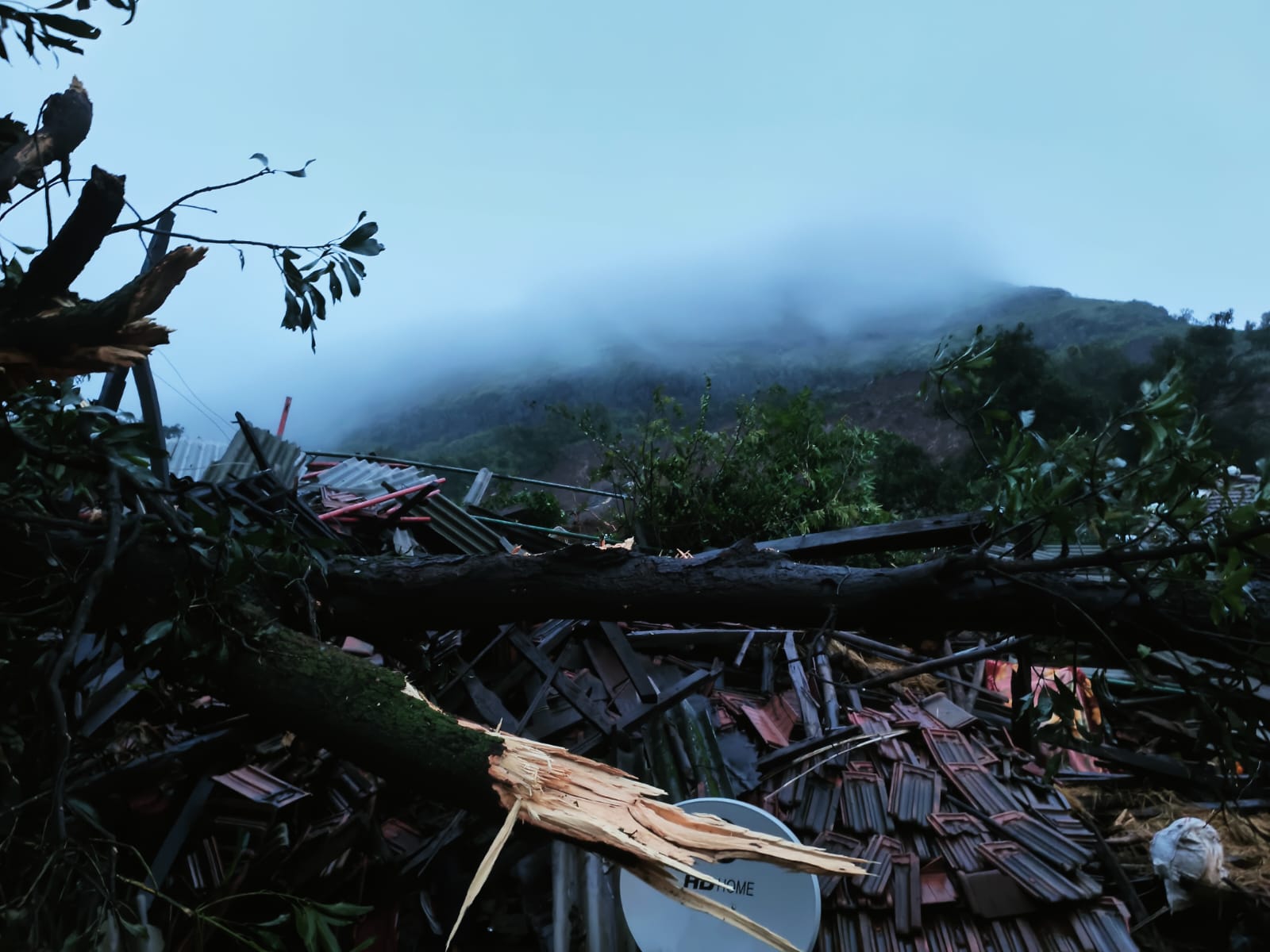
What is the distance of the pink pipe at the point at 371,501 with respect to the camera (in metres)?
5.33

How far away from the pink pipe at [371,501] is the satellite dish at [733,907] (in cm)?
353

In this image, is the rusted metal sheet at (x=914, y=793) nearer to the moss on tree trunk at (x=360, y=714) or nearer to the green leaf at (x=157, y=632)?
the moss on tree trunk at (x=360, y=714)

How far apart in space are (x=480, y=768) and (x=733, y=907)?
46.6 inches

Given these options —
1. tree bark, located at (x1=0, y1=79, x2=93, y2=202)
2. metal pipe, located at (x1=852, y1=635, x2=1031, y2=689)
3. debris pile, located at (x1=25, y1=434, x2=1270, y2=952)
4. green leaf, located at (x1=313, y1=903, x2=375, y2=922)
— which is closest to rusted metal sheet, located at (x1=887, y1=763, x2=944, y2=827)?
debris pile, located at (x1=25, y1=434, x2=1270, y2=952)

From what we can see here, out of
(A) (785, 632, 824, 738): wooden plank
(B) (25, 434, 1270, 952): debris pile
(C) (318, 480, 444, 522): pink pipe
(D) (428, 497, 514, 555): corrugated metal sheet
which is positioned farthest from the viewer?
(D) (428, 497, 514, 555): corrugated metal sheet

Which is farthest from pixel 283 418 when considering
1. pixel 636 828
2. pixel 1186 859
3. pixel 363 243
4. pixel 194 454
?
pixel 1186 859

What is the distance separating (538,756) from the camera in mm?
1726

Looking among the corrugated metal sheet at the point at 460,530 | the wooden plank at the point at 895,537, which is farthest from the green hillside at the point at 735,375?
the wooden plank at the point at 895,537

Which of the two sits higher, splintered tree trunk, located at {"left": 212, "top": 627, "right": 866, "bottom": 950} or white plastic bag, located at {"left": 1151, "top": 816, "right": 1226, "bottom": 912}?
splintered tree trunk, located at {"left": 212, "top": 627, "right": 866, "bottom": 950}

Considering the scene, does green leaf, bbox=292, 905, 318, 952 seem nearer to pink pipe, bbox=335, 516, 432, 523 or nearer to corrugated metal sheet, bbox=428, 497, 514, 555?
pink pipe, bbox=335, 516, 432, 523

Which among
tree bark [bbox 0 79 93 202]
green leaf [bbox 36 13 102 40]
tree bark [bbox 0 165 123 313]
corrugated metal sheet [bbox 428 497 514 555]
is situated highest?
green leaf [bbox 36 13 102 40]

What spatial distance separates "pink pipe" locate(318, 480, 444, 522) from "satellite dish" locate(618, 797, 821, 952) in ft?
11.6

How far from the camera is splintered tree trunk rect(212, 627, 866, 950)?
1471 millimetres

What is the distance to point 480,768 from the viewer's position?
5.63ft
